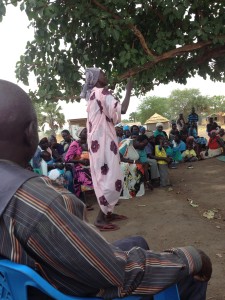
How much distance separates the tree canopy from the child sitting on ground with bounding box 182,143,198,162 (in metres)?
2.85

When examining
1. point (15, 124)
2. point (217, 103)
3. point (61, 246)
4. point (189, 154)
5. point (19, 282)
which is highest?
point (15, 124)

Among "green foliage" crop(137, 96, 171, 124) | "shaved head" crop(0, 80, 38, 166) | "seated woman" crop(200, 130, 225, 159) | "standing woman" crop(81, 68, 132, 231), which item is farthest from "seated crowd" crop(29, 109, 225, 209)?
"green foliage" crop(137, 96, 171, 124)

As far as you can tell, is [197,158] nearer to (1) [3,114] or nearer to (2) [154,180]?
(2) [154,180]

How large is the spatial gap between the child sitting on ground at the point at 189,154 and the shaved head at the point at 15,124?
8.72m

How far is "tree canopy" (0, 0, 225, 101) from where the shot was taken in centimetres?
525

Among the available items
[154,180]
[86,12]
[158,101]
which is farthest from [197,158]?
[158,101]

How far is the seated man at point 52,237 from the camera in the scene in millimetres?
918

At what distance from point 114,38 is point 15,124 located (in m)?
4.46

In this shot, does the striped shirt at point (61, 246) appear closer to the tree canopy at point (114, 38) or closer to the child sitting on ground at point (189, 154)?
the tree canopy at point (114, 38)

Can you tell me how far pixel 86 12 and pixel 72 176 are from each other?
264 centimetres

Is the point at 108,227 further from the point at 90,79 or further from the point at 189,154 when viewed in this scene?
the point at 189,154

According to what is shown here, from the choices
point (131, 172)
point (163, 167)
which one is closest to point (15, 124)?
point (131, 172)

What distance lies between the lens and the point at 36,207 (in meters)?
0.91

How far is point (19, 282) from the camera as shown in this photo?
38.6 inches
